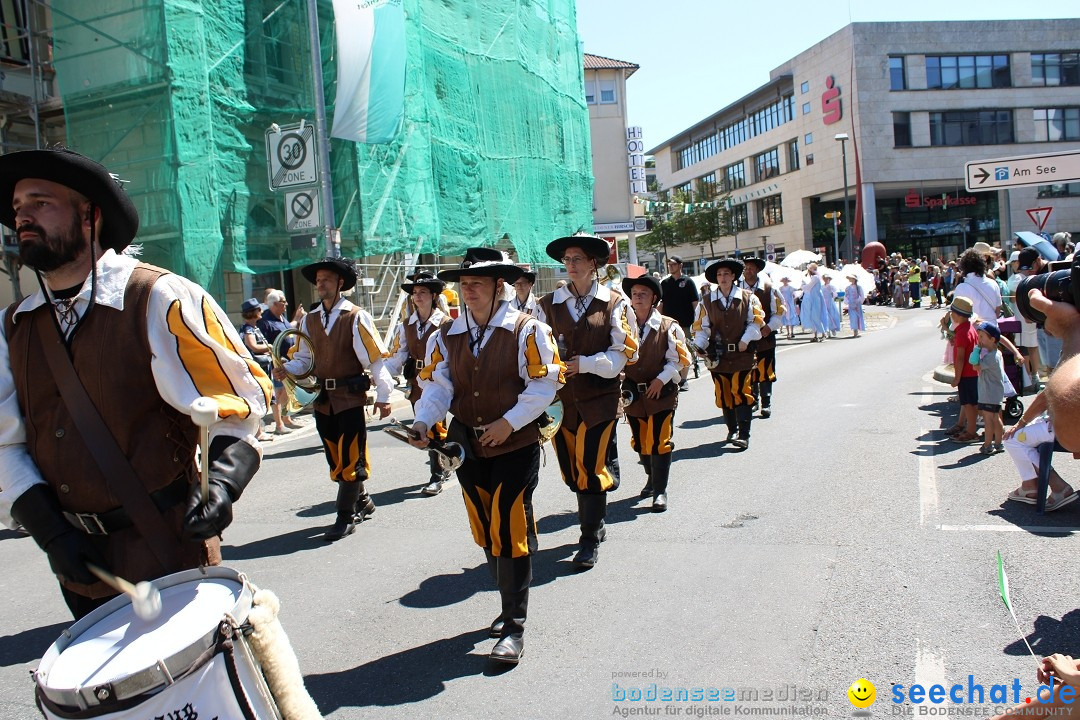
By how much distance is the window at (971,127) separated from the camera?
53.9m

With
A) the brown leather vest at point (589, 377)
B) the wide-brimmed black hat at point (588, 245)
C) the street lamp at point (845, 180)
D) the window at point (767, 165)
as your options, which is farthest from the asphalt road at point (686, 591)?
the window at point (767, 165)

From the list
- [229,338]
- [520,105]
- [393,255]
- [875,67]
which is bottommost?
[229,338]

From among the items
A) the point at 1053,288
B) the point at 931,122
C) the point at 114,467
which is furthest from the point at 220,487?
the point at 931,122

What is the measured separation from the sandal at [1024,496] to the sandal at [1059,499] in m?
0.11

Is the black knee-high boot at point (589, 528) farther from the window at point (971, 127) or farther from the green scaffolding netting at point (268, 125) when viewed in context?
the window at point (971, 127)

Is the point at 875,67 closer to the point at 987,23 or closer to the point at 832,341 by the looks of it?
the point at 987,23

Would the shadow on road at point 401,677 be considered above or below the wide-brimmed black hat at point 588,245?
below

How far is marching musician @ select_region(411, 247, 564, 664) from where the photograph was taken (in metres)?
4.40

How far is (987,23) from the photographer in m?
53.9

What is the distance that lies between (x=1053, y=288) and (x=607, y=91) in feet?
147

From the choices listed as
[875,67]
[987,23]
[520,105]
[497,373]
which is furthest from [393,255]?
[987,23]

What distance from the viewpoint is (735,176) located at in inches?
2837

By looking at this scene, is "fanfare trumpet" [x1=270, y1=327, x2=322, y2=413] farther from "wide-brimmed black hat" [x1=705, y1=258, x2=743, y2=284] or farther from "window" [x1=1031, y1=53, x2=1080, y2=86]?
"window" [x1=1031, y1=53, x2=1080, y2=86]

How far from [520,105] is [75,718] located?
2352 centimetres
